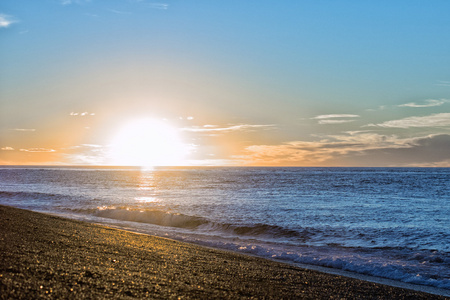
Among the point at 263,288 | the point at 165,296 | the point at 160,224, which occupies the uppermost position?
the point at 165,296

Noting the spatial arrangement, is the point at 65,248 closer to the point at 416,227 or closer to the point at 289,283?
the point at 289,283

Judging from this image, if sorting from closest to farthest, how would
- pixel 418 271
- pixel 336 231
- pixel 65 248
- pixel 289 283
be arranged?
pixel 289 283 → pixel 65 248 → pixel 418 271 → pixel 336 231

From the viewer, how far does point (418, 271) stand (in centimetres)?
1149

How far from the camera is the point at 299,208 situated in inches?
1113

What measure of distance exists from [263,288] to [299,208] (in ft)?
71.6

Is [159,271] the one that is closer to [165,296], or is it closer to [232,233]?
[165,296]

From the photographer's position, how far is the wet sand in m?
5.24

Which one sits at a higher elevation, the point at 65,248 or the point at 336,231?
the point at 65,248

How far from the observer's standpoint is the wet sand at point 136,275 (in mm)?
5238

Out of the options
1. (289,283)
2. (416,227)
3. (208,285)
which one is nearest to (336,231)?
Result: (416,227)

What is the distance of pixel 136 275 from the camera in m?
6.60

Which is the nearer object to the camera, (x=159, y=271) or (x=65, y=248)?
(x=159, y=271)

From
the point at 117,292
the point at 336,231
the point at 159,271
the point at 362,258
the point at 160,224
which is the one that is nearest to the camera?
the point at 117,292

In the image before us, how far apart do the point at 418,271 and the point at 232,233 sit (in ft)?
32.0
